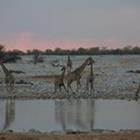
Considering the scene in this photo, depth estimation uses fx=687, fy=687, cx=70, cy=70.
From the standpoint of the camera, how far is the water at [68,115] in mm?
14898

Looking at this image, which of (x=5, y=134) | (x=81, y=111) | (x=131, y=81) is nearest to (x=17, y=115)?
(x=81, y=111)

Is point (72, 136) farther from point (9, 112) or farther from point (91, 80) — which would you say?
point (91, 80)

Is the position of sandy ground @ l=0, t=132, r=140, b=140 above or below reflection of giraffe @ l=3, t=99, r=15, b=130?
below

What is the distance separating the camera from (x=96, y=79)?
25562mm

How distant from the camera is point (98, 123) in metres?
15.3

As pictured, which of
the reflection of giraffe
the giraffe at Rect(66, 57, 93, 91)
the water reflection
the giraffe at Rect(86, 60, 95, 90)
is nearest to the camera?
the water reflection

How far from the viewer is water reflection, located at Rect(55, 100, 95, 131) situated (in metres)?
15.1

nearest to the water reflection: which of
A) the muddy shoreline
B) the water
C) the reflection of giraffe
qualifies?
the water

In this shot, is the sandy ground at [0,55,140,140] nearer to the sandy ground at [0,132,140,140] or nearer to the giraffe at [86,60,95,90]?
the giraffe at [86,60,95,90]

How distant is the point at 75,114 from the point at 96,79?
27.7ft

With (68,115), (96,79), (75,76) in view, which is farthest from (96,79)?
(68,115)

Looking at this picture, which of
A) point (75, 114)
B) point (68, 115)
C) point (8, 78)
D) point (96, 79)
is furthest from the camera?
point (96, 79)

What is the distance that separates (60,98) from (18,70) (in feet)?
18.4

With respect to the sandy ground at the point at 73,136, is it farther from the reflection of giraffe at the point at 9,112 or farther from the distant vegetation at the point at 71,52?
the distant vegetation at the point at 71,52
